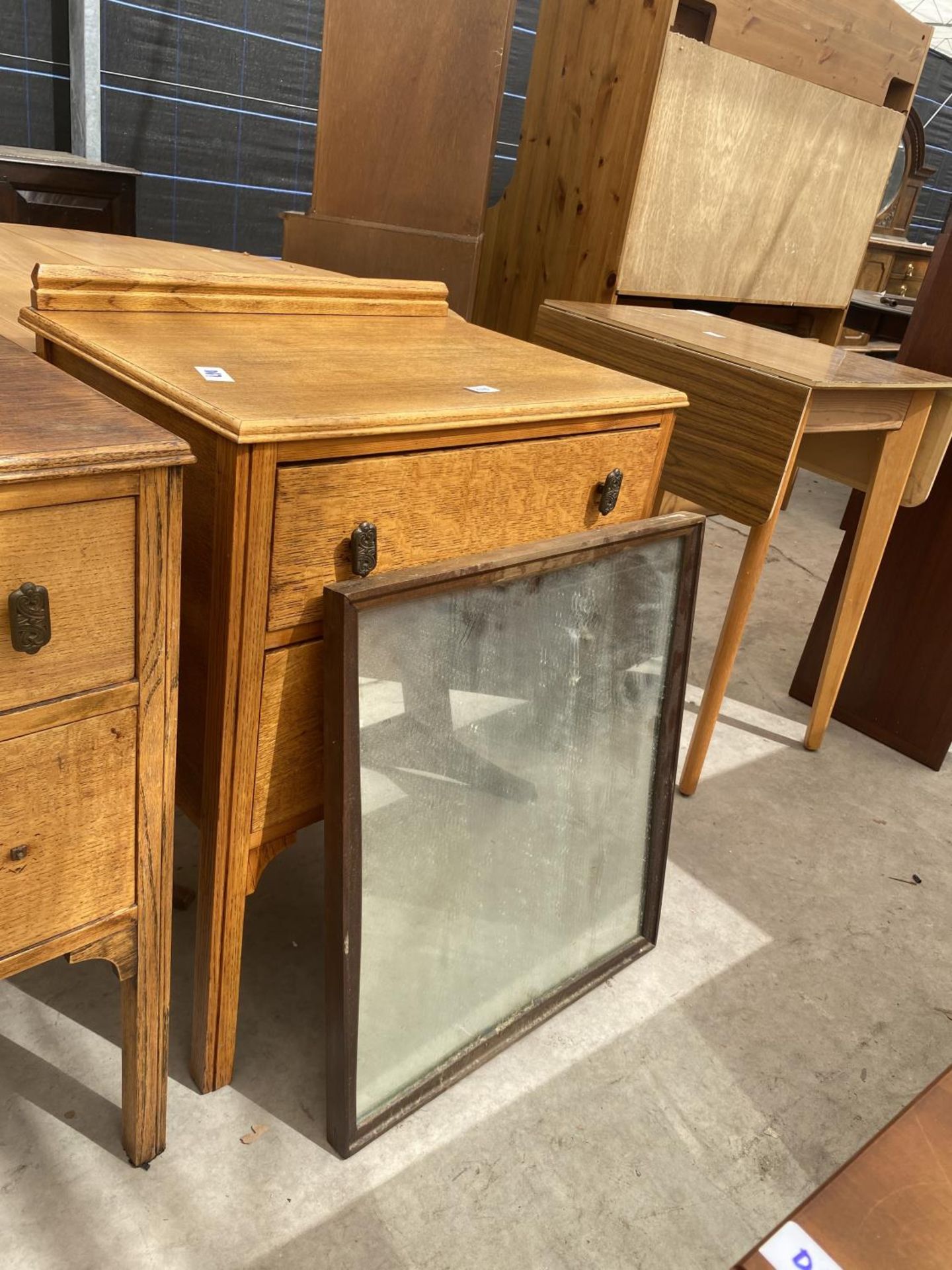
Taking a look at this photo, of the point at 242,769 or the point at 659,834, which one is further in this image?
the point at 659,834

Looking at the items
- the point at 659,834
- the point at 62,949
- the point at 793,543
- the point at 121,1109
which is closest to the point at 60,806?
the point at 62,949

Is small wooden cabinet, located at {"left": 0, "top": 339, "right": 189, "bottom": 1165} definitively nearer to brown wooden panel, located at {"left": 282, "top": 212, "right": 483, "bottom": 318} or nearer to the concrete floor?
the concrete floor

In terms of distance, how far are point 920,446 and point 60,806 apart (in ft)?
6.26

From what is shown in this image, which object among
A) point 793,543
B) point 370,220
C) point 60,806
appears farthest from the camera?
point 793,543

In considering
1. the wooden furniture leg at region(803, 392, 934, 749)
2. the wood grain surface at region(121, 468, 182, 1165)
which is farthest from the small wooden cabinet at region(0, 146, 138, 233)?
the wood grain surface at region(121, 468, 182, 1165)

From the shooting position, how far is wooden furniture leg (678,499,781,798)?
6.16 feet

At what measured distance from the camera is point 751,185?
2.71m

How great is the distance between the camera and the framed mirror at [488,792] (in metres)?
1.17

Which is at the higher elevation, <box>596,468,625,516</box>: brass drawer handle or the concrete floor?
<box>596,468,625,516</box>: brass drawer handle

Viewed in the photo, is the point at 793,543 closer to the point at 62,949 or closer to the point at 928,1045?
the point at 928,1045

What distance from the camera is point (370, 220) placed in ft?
8.40

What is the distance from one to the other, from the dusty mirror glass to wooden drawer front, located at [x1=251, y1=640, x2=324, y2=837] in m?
0.06

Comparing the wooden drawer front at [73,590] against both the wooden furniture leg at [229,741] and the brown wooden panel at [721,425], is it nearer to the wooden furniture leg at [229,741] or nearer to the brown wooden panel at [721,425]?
the wooden furniture leg at [229,741]

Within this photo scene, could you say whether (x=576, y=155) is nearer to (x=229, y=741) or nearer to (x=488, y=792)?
(x=488, y=792)
